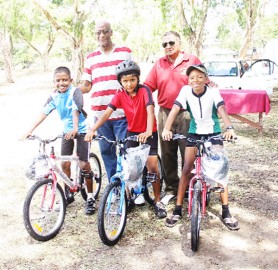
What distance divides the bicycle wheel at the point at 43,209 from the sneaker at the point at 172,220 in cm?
113

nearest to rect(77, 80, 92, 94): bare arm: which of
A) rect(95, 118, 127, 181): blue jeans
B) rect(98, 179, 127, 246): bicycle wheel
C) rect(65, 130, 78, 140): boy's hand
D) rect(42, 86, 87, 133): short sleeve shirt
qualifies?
rect(42, 86, 87, 133): short sleeve shirt

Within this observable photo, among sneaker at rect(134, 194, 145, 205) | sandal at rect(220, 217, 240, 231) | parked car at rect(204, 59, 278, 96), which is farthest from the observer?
parked car at rect(204, 59, 278, 96)

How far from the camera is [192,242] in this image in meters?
3.65

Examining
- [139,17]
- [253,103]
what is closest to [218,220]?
[253,103]

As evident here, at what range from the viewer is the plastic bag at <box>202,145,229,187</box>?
3.77 m

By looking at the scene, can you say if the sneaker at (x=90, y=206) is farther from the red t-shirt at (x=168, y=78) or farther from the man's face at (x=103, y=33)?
the man's face at (x=103, y=33)

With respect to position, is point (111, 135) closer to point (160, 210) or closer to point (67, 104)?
point (67, 104)

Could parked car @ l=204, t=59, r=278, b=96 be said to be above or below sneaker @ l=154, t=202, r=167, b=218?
above

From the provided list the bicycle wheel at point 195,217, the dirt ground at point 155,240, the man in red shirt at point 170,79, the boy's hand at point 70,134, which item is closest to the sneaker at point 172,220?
the dirt ground at point 155,240

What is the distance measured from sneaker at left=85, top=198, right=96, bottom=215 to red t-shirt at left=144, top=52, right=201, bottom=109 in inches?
55.7

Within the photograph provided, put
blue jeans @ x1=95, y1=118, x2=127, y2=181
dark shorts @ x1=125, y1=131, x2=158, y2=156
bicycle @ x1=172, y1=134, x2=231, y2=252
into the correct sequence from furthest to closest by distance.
Result: 1. blue jeans @ x1=95, y1=118, x2=127, y2=181
2. dark shorts @ x1=125, y1=131, x2=158, y2=156
3. bicycle @ x1=172, y1=134, x2=231, y2=252

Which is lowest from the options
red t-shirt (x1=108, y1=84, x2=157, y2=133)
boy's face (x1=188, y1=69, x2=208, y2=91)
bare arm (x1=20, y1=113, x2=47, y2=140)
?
bare arm (x1=20, y1=113, x2=47, y2=140)

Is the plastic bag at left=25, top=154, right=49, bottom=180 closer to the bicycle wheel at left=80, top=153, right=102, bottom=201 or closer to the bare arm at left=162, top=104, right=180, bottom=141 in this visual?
the bicycle wheel at left=80, top=153, right=102, bottom=201

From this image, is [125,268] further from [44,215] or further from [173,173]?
[173,173]
